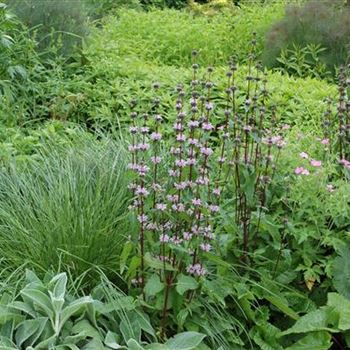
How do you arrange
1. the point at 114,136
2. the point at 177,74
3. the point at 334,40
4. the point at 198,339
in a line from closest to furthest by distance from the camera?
the point at 198,339, the point at 114,136, the point at 177,74, the point at 334,40

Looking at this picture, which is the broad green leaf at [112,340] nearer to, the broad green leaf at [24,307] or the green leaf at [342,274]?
the broad green leaf at [24,307]

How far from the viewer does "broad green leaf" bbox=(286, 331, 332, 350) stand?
306cm

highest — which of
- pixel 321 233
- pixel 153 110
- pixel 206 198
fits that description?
pixel 206 198

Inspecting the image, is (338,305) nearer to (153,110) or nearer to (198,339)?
(198,339)

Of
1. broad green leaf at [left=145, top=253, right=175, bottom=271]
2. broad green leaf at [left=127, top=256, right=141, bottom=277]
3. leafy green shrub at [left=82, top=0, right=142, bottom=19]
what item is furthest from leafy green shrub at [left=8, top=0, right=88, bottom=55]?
broad green leaf at [left=145, top=253, right=175, bottom=271]

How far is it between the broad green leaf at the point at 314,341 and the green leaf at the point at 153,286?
636mm

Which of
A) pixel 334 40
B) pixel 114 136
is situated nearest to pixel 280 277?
pixel 114 136

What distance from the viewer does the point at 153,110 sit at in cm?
575

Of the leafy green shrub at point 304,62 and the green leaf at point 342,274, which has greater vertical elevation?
the green leaf at point 342,274

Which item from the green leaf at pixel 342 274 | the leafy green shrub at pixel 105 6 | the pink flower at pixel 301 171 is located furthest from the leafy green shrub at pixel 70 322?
the leafy green shrub at pixel 105 6

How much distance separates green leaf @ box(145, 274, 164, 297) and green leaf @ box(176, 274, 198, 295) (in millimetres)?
65

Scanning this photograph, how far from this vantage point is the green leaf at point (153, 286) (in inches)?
113

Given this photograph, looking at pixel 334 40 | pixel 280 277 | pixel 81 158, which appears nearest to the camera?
pixel 280 277

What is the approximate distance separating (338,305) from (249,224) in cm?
51
